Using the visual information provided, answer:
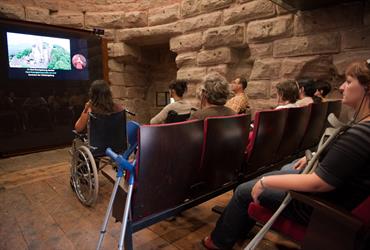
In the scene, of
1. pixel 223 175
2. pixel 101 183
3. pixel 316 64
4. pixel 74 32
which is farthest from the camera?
pixel 74 32

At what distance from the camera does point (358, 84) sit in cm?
93

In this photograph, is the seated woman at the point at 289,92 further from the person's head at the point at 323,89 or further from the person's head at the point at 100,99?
the person's head at the point at 100,99

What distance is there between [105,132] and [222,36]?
2.21 m

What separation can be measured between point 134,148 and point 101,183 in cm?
164

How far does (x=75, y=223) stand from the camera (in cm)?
182

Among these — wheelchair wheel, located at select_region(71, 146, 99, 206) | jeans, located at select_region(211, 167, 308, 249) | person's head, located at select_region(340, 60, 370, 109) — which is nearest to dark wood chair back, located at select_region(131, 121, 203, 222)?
jeans, located at select_region(211, 167, 308, 249)

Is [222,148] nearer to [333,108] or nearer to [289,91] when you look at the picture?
[289,91]

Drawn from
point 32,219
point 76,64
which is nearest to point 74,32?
point 76,64

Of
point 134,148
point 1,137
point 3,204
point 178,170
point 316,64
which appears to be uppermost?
point 316,64

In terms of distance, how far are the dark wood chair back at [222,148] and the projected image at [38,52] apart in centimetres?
362

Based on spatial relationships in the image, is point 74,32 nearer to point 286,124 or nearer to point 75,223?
point 75,223

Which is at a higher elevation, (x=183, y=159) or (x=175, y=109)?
(x=175, y=109)

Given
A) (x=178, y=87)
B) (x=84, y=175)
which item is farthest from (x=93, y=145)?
(x=178, y=87)

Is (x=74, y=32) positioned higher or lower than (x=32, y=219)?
higher
